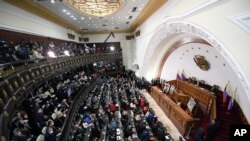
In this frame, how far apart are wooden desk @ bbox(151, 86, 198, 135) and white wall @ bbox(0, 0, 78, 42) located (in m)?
7.78

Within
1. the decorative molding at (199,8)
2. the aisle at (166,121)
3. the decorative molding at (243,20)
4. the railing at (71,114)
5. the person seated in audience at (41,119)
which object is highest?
the decorative molding at (199,8)

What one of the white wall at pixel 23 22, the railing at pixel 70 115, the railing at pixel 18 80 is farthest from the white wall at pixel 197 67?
the white wall at pixel 23 22

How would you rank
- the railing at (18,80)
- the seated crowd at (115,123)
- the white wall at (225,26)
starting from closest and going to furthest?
the railing at (18,80) → the white wall at (225,26) → the seated crowd at (115,123)

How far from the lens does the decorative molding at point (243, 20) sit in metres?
4.10

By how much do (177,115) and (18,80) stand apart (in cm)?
639

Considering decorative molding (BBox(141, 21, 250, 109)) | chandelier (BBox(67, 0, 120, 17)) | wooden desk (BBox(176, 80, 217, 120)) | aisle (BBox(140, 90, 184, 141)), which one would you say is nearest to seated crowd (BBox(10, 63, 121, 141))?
chandelier (BBox(67, 0, 120, 17))

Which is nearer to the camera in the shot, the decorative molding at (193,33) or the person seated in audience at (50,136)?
the decorative molding at (193,33)

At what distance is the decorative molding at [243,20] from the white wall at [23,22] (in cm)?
772

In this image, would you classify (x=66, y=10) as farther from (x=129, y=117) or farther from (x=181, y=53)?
(x=181, y=53)

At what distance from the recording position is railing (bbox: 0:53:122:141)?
12.6 ft

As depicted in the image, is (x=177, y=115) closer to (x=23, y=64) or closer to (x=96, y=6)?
(x=23, y=64)

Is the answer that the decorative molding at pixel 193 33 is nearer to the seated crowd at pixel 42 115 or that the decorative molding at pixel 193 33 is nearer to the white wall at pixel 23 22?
the seated crowd at pixel 42 115

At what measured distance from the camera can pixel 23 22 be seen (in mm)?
8172

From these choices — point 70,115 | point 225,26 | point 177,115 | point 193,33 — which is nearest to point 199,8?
point 193,33
